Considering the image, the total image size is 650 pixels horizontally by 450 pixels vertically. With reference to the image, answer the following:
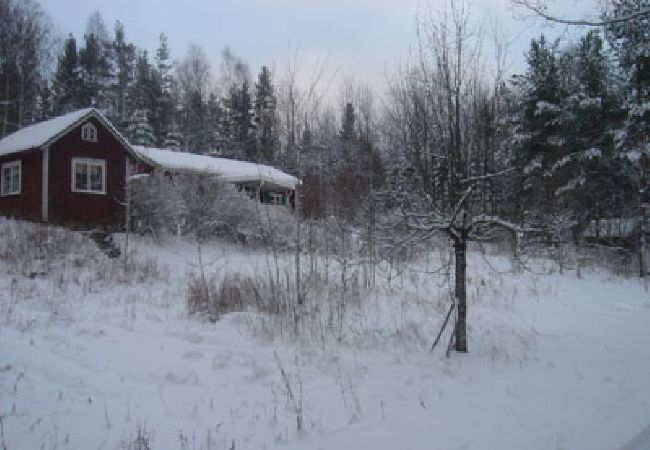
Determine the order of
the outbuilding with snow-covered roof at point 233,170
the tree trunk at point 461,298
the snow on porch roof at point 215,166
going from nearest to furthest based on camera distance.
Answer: the tree trunk at point 461,298, the outbuilding with snow-covered roof at point 233,170, the snow on porch roof at point 215,166

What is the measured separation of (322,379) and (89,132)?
66.8ft

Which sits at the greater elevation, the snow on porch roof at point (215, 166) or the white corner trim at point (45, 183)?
the snow on porch roof at point (215, 166)

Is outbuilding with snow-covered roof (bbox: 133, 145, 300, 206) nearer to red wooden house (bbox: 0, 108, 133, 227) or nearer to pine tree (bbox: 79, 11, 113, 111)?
red wooden house (bbox: 0, 108, 133, 227)

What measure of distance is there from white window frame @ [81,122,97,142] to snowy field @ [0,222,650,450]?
14.6 m

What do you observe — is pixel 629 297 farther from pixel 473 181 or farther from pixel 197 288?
pixel 197 288

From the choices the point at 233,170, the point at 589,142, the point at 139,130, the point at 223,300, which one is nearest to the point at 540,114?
the point at 589,142

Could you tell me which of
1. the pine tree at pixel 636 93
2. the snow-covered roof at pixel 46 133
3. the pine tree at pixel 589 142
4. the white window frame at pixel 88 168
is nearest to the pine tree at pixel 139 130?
the snow-covered roof at pixel 46 133

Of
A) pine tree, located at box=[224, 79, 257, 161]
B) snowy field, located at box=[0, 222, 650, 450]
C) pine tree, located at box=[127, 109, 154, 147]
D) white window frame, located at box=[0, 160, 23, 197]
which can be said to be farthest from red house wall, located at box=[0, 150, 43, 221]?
pine tree, located at box=[224, 79, 257, 161]

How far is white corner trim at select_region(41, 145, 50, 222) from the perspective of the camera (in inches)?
823

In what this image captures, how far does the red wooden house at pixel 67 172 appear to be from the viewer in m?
21.1

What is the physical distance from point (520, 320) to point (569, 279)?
7.40 metres

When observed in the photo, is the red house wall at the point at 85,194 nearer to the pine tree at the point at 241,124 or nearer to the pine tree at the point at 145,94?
the pine tree at the point at 145,94

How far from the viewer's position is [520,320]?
845 cm

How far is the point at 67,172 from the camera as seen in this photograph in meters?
21.7
